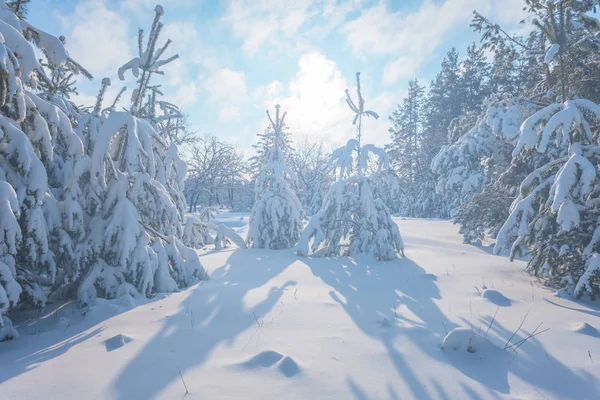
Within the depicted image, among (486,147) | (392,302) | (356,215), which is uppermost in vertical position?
(486,147)

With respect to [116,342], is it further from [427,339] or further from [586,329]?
[586,329]

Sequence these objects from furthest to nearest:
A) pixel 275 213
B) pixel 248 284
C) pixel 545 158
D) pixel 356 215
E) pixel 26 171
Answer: pixel 275 213, pixel 356 215, pixel 545 158, pixel 248 284, pixel 26 171

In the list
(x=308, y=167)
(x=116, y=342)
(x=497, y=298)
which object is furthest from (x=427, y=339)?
(x=308, y=167)

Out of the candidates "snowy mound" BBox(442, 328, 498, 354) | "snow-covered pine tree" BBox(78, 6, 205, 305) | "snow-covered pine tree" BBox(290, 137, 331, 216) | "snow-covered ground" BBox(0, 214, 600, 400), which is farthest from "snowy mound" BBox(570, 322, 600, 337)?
"snow-covered pine tree" BBox(290, 137, 331, 216)

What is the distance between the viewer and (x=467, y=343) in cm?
315

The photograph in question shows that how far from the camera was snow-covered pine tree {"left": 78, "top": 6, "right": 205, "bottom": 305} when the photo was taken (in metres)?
4.48

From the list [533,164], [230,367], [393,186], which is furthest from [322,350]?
[533,164]

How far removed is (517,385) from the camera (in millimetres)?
2605

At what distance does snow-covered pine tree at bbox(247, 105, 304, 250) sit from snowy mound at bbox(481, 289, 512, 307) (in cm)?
714

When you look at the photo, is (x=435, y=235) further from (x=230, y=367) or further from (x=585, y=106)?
(x=230, y=367)

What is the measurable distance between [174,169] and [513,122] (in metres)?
8.60

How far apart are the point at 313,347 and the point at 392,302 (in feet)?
7.11

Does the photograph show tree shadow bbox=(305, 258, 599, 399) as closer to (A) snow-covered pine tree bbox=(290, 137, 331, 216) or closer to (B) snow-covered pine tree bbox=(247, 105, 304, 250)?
(B) snow-covered pine tree bbox=(247, 105, 304, 250)

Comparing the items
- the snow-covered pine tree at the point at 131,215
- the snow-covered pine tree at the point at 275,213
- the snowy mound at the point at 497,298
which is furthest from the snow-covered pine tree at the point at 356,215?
the snow-covered pine tree at the point at 131,215
